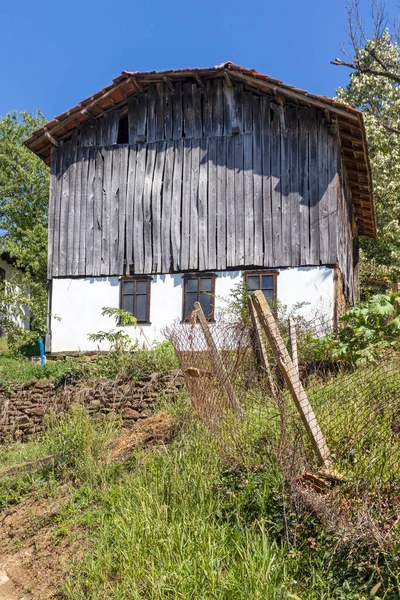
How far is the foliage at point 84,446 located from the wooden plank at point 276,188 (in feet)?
25.9

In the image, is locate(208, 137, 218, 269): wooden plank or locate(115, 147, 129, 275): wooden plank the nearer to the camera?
locate(208, 137, 218, 269): wooden plank

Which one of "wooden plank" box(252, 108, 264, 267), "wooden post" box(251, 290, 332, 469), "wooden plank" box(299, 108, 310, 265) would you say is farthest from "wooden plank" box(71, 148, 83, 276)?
"wooden post" box(251, 290, 332, 469)

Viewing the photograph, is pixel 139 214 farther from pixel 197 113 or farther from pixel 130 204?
pixel 197 113

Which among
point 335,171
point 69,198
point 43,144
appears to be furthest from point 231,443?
point 43,144

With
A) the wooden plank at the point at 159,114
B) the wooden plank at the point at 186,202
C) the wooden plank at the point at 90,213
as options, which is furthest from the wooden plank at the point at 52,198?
the wooden plank at the point at 186,202

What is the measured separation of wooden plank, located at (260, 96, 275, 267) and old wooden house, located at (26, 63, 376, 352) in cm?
3

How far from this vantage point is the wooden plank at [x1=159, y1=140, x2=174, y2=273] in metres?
16.3

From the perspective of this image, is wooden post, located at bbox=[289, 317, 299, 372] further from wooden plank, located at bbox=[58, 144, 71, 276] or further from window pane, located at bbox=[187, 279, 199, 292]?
wooden plank, located at bbox=[58, 144, 71, 276]

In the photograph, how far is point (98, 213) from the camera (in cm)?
1692

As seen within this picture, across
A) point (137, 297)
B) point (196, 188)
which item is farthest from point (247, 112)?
point (137, 297)

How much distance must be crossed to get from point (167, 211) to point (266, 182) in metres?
2.67

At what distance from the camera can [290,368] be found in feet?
15.8

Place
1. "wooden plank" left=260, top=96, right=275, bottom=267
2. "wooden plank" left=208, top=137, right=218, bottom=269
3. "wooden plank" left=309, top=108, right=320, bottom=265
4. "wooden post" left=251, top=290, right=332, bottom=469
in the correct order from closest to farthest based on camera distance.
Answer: "wooden post" left=251, top=290, right=332, bottom=469
"wooden plank" left=309, top=108, right=320, bottom=265
"wooden plank" left=260, top=96, right=275, bottom=267
"wooden plank" left=208, top=137, right=218, bottom=269

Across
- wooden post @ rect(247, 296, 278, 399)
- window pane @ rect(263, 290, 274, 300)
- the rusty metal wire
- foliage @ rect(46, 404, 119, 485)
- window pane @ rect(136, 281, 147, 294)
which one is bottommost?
foliage @ rect(46, 404, 119, 485)
